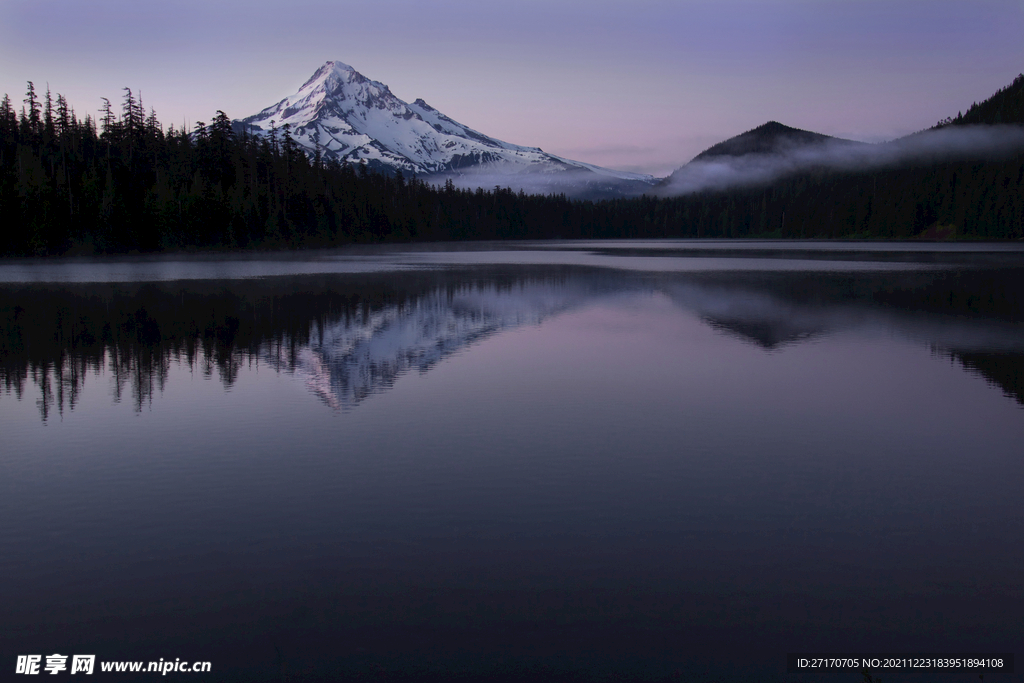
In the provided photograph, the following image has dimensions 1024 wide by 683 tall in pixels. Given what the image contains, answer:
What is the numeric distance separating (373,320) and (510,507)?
28.0 metres

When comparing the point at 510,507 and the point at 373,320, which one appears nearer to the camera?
the point at 510,507

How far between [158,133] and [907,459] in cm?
17776

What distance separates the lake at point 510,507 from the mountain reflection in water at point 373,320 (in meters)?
0.42

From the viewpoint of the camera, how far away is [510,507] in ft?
43.2

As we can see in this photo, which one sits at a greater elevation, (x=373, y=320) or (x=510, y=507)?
(x=373, y=320)

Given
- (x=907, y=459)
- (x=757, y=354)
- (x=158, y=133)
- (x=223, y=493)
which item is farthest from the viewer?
(x=158, y=133)

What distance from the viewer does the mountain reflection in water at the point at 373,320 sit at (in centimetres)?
2680

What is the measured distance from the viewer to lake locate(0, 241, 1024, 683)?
921 centimetres

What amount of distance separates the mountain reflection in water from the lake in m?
0.42

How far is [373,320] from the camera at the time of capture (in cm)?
3994

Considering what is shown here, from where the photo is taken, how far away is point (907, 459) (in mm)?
16188

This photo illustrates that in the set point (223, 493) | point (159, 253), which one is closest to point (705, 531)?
point (223, 493)

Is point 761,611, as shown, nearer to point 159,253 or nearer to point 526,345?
point 526,345

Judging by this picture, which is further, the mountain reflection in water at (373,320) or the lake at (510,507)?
the mountain reflection in water at (373,320)
